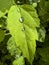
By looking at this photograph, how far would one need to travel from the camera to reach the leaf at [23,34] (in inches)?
20.6

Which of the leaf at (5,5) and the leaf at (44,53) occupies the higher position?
the leaf at (5,5)

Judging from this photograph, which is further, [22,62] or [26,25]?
[22,62]

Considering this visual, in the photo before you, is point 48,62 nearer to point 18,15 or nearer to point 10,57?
point 10,57

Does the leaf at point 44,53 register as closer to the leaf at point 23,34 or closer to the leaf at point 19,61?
the leaf at point 19,61

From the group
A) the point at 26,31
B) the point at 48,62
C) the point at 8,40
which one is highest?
the point at 26,31

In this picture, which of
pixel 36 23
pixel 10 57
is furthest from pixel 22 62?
pixel 36 23

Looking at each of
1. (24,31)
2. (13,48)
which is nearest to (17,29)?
(24,31)

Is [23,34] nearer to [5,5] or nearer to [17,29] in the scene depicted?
[17,29]

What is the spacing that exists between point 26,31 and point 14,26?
0.04 metres

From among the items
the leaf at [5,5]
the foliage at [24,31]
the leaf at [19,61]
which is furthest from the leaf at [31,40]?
the leaf at [19,61]

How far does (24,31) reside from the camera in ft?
1.77

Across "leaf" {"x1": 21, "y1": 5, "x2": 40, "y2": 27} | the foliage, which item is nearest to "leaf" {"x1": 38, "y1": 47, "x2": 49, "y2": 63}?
the foliage

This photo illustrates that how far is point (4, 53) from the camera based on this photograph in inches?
32.7

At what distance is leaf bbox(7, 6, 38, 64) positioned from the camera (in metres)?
0.52
